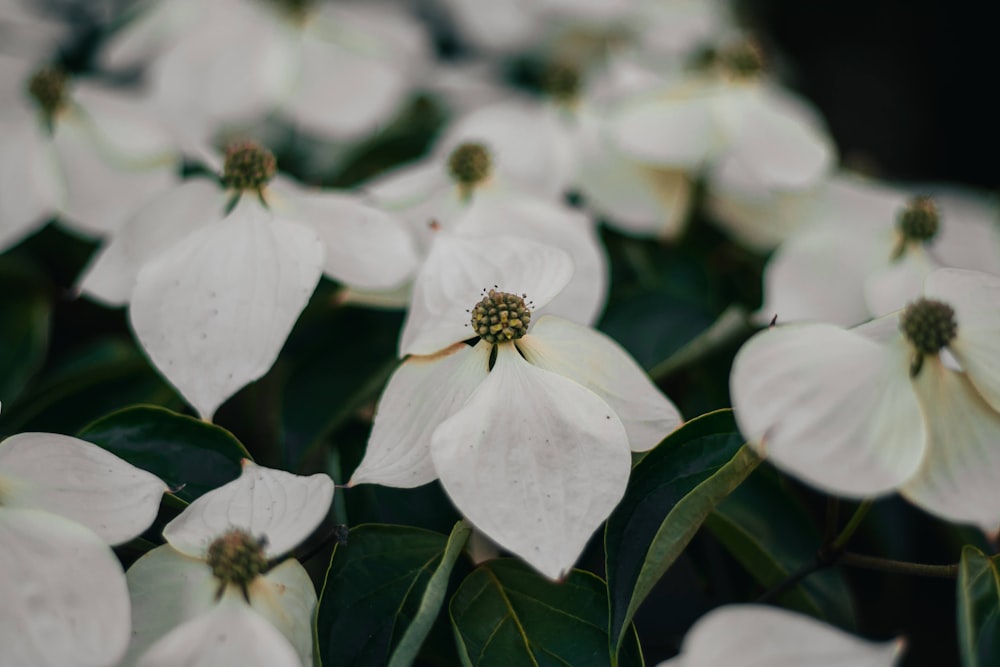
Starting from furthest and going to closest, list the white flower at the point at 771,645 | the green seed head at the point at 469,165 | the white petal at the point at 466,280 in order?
1. the green seed head at the point at 469,165
2. the white petal at the point at 466,280
3. the white flower at the point at 771,645

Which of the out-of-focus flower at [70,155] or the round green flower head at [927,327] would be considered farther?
the out-of-focus flower at [70,155]

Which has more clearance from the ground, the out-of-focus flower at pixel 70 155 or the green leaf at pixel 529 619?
the out-of-focus flower at pixel 70 155

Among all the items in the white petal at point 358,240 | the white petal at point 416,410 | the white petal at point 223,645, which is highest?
the white petal at point 358,240

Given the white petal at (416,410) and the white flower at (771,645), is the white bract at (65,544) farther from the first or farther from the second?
the white flower at (771,645)

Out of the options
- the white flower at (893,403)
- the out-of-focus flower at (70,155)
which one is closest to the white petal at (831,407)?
the white flower at (893,403)

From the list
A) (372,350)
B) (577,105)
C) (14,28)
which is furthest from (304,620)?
(14,28)

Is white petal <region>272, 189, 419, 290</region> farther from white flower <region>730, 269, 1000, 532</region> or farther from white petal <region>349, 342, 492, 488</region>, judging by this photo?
white flower <region>730, 269, 1000, 532</region>

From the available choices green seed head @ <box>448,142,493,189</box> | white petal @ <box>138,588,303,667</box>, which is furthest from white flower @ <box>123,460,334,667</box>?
green seed head @ <box>448,142,493,189</box>

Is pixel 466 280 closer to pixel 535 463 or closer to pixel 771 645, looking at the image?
pixel 535 463
